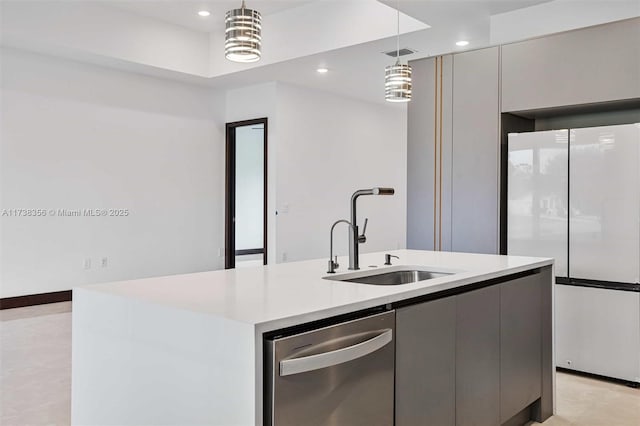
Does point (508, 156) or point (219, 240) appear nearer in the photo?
point (508, 156)

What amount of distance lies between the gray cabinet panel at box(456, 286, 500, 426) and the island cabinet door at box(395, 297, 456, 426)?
0.07 m

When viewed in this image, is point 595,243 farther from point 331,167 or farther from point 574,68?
point 331,167

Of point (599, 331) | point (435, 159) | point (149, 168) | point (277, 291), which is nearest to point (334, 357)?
point (277, 291)

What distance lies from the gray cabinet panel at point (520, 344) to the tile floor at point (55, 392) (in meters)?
0.31

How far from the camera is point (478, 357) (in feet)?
7.89

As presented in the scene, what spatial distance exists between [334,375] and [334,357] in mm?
66

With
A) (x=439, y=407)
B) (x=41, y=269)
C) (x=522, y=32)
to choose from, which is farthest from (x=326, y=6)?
(x=439, y=407)

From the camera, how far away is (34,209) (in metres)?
5.80

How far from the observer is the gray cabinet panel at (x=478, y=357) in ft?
7.49

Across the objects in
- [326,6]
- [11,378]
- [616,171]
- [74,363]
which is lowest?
[11,378]

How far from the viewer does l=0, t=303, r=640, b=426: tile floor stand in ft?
9.46

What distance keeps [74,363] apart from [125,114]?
5.07 meters

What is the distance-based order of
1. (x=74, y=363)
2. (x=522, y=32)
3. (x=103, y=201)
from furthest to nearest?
1. (x=103, y=201)
2. (x=522, y=32)
3. (x=74, y=363)

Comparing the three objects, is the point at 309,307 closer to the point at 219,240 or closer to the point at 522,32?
the point at 522,32
